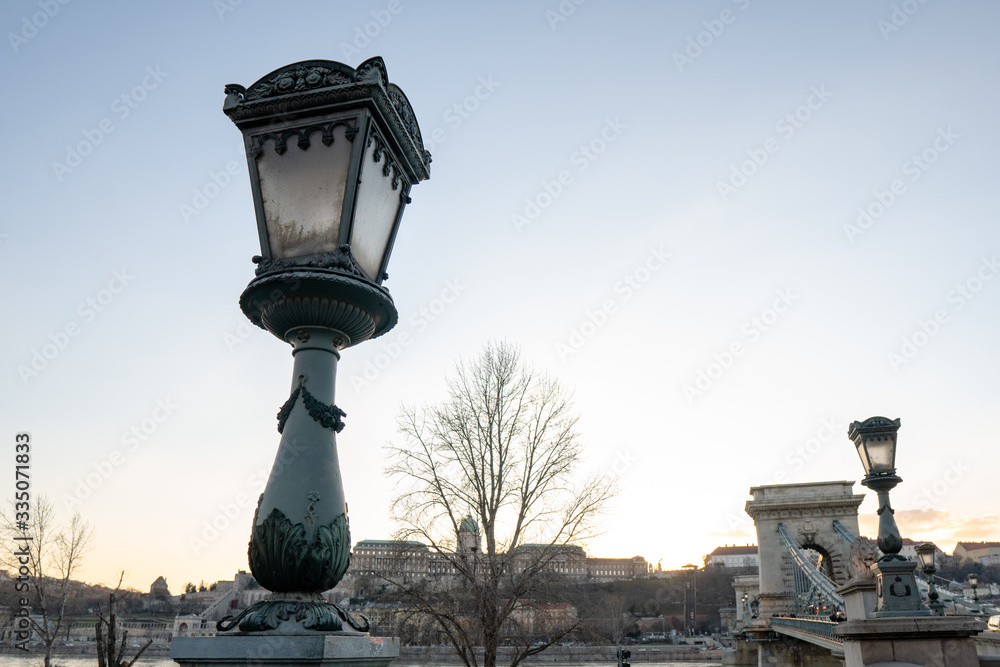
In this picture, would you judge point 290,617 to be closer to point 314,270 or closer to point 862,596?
point 314,270

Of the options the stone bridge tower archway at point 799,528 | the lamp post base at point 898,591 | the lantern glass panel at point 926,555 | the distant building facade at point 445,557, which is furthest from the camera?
the stone bridge tower archway at point 799,528

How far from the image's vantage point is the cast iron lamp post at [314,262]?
211 centimetres

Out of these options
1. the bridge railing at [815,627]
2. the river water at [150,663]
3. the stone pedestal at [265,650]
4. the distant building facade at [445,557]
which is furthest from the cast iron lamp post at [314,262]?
the river water at [150,663]

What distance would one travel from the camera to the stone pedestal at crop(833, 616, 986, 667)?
245 inches

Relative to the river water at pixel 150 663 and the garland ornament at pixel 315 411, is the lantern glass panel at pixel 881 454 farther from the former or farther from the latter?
the river water at pixel 150 663

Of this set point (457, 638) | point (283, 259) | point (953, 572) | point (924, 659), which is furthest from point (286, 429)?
point (953, 572)

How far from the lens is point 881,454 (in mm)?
7398

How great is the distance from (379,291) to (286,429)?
599 millimetres

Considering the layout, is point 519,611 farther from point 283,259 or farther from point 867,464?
point 283,259

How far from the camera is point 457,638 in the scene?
17.5 m

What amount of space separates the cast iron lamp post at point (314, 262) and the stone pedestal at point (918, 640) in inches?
241

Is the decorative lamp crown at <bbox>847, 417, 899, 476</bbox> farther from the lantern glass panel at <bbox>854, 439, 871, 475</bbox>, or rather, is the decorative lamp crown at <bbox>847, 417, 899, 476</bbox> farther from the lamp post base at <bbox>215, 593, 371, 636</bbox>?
the lamp post base at <bbox>215, 593, 371, 636</bbox>

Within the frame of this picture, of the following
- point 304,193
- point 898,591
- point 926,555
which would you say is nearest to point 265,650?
point 304,193

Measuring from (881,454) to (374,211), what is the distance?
6.92 m
